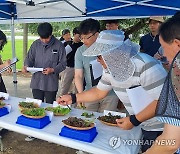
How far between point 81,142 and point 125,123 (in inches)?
13.0

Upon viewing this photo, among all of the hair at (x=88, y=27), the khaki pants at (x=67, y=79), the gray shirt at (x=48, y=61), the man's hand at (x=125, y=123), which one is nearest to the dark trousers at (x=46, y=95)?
the gray shirt at (x=48, y=61)

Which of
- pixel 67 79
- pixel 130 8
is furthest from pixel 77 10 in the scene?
pixel 67 79

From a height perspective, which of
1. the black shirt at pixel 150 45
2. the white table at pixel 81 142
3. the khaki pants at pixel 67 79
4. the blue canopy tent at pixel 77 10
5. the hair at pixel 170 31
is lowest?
the khaki pants at pixel 67 79

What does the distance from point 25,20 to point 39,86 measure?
1.45 m

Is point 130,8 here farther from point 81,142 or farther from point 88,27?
point 81,142

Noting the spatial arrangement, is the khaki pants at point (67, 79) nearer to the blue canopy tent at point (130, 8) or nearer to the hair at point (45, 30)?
the blue canopy tent at point (130, 8)

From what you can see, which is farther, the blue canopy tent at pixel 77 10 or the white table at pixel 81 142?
the blue canopy tent at pixel 77 10

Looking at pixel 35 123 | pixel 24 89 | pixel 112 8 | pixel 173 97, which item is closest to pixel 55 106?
pixel 35 123

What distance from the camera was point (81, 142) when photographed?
1415 millimetres

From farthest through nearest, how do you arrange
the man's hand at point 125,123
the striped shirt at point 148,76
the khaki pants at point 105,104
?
the khaki pants at point 105,104 → the man's hand at point 125,123 → the striped shirt at point 148,76

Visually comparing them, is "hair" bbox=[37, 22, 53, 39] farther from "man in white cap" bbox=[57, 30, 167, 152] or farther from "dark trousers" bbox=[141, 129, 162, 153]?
"dark trousers" bbox=[141, 129, 162, 153]

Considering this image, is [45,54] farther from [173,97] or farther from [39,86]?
[173,97]

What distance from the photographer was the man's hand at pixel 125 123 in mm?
1557

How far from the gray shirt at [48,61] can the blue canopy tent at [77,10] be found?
28.1 inches
